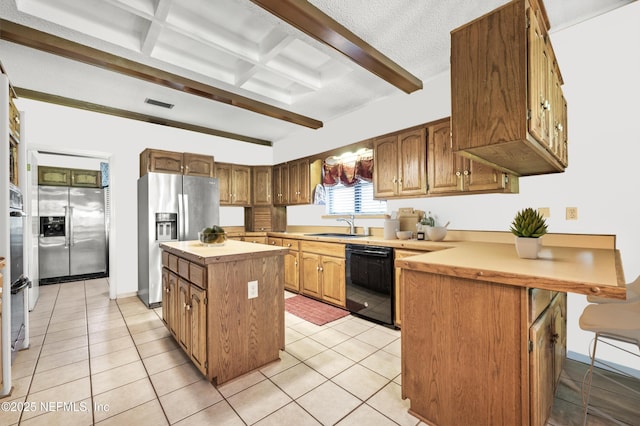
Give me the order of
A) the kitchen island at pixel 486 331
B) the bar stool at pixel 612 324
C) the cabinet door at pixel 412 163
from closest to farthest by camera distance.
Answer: the kitchen island at pixel 486 331, the bar stool at pixel 612 324, the cabinet door at pixel 412 163

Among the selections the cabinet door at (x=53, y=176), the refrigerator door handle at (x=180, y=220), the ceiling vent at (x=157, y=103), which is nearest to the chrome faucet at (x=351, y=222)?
the refrigerator door handle at (x=180, y=220)

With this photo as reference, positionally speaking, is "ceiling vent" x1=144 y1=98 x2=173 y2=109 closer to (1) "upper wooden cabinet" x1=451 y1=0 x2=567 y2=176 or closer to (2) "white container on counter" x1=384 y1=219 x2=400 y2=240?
(2) "white container on counter" x1=384 y1=219 x2=400 y2=240

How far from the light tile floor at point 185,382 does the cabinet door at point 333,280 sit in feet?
1.54

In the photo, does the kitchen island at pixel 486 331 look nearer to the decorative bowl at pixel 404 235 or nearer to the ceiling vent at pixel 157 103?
the decorative bowl at pixel 404 235

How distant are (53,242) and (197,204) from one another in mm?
3143

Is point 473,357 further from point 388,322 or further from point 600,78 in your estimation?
point 600,78

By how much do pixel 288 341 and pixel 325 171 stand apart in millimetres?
2758

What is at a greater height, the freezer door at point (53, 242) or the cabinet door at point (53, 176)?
the cabinet door at point (53, 176)

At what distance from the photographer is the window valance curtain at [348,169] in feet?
12.9

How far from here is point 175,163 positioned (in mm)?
4141

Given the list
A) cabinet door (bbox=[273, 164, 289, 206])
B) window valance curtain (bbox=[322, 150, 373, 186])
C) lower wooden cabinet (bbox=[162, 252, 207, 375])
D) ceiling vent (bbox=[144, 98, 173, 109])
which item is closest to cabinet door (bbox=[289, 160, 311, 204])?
cabinet door (bbox=[273, 164, 289, 206])

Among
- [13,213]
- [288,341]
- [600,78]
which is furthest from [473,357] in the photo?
[13,213]

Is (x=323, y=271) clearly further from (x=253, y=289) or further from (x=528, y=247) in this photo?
(x=528, y=247)

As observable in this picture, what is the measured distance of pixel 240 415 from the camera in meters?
1.65
